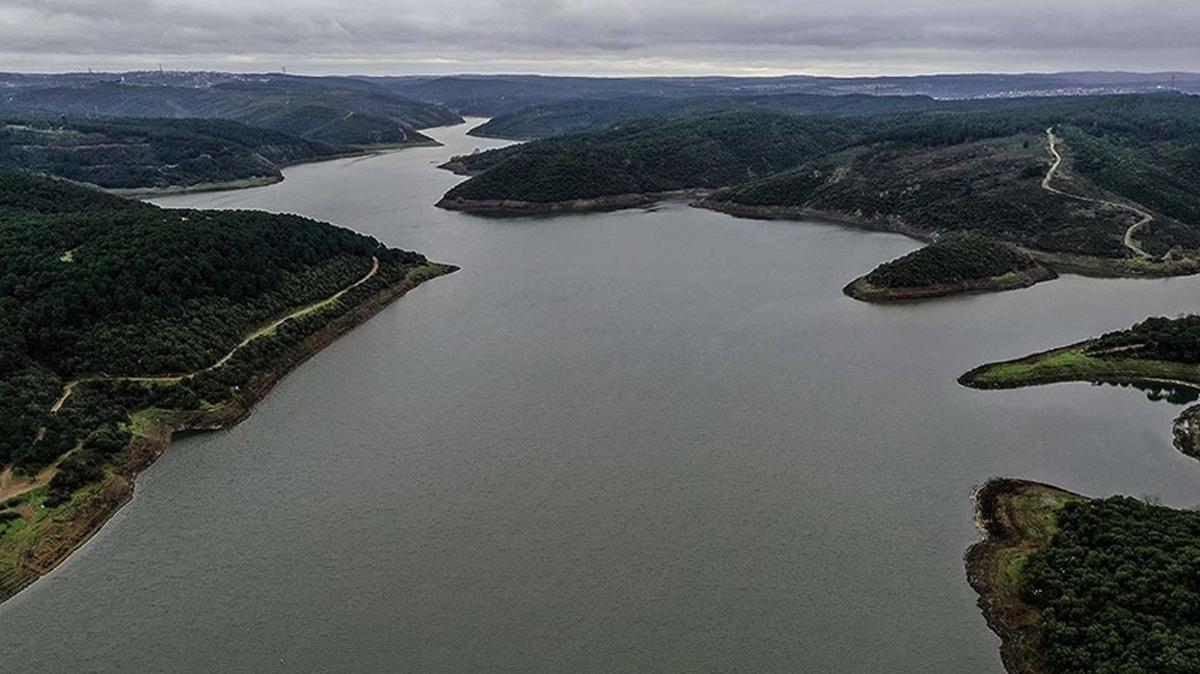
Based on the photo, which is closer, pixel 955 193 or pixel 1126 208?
pixel 1126 208

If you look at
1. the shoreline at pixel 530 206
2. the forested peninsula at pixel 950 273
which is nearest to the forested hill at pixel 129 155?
the shoreline at pixel 530 206

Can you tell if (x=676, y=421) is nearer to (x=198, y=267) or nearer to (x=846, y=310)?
(x=846, y=310)

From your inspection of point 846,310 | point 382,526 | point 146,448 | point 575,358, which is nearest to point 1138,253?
point 846,310

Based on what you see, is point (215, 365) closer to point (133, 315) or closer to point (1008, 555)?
point (133, 315)

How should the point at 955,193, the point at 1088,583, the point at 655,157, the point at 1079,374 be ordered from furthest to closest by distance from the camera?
the point at 655,157 → the point at 955,193 → the point at 1079,374 → the point at 1088,583

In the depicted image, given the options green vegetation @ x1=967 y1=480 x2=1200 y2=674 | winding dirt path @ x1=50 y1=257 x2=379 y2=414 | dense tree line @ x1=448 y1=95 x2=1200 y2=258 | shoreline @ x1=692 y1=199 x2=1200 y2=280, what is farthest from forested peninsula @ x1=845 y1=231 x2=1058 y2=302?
winding dirt path @ x1=50 y1=257 x2=379 y2=414

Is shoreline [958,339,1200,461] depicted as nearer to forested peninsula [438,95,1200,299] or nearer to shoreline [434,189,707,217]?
forested peninsula [438,95,1200,299]

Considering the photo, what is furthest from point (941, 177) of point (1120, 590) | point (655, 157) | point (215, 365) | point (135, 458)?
point (135, 458)

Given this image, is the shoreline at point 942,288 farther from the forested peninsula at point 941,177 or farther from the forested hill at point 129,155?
the forested hill at point 129,155
